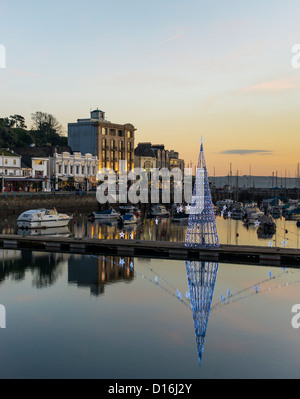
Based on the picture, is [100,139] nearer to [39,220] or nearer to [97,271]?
[39,220]

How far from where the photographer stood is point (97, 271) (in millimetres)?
37781

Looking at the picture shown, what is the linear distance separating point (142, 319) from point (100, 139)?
105m

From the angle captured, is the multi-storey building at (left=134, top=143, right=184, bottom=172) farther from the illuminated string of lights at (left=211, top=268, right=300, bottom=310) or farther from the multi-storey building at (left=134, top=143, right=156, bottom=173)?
the illuminated string of lights at (left=211, top=268, right=300, bottom=310)

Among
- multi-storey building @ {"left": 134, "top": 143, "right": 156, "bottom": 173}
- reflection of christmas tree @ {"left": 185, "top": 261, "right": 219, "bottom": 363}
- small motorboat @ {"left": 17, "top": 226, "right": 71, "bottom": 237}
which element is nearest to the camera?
reflection of christmas tree @ {"left": 185, "top": 261, "right": 219, "bottom": 363}

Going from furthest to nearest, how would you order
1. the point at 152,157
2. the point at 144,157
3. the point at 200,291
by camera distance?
the point at 152,157 → the point at 144,157 → the point at 200,291

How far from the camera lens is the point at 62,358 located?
20562 mm

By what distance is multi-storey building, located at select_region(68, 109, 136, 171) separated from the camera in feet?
419

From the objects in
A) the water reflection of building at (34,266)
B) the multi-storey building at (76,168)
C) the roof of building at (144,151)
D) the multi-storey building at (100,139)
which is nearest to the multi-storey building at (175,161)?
the roof of building at (144,151)

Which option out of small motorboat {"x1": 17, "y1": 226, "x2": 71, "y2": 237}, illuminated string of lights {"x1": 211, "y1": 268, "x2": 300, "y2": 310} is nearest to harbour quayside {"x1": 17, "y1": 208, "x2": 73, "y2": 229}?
small motorboat {"x1": 17, "y1": 226, "x2": 71, "y2": 237}

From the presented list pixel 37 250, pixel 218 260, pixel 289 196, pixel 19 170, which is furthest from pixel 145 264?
pixel 289 196

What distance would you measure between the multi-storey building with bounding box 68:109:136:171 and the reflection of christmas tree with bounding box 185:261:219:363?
91018mm

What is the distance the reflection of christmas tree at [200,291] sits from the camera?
2472 centimetres

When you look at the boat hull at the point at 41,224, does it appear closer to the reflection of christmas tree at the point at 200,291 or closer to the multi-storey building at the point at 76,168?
the reflection of christmas tree at the point at 200,291

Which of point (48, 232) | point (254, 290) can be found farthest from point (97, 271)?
point (48, 232)
